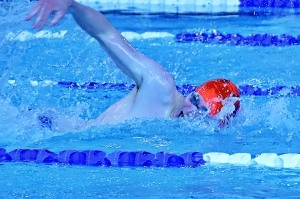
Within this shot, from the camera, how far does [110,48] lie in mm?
2961

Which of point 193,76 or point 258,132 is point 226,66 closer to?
point 193,76

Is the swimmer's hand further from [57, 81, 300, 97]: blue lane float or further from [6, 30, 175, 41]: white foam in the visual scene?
[6, 30, 175, 41]: white foam

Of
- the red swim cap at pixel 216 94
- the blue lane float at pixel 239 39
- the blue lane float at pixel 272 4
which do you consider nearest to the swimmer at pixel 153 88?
the red swim cap at pixel 216 94

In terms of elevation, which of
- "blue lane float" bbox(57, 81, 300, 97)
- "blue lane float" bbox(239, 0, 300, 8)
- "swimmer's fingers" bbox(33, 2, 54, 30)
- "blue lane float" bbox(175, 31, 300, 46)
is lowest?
"blue lane float" bbox(57, 81, 300, 97)

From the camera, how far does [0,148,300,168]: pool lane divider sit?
110 inches

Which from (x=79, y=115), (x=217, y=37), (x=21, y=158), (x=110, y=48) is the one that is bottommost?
(x=21, y=158)

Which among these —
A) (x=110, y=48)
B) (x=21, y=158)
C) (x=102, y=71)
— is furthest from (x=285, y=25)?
(x=21, y=158)

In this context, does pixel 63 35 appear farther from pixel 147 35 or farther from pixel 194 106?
pixel 194 106

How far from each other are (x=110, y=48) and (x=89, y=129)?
17.8 inches

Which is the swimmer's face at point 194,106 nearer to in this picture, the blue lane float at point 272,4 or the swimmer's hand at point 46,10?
the swimmer's hand at point 46,10

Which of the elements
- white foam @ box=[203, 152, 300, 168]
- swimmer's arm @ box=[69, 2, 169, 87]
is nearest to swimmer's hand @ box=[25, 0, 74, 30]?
swimmer's arm @ box=[69, 2, 169, 87]

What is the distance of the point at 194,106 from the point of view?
2.97 m

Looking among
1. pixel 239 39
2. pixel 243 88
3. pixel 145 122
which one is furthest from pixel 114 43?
pixel 239 39

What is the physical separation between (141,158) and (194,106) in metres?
0.36
